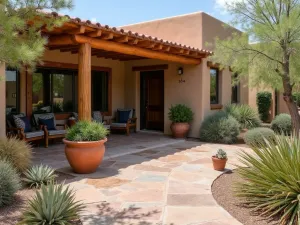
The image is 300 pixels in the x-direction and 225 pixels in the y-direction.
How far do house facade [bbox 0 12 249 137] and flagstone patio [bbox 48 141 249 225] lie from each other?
169 centimetres

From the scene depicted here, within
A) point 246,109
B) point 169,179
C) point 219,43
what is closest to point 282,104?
point 246,109

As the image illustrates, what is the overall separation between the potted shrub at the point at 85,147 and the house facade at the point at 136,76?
0.73 metres

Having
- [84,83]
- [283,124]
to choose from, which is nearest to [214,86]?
[283,124]

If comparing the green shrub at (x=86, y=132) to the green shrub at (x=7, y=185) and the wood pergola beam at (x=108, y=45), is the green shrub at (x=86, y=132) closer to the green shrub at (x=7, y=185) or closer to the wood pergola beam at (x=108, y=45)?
the green shrub at (x=7, y=185)

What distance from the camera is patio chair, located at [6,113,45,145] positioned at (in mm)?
7547

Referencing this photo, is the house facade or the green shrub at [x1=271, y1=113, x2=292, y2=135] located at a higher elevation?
the house facade

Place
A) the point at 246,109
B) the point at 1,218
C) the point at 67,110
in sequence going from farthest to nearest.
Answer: the point at 246,109 → the point at 67,110 → the point at 1,218

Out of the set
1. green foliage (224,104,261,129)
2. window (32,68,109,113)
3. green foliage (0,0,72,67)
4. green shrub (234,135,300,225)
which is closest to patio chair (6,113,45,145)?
window (32,68,109,113)

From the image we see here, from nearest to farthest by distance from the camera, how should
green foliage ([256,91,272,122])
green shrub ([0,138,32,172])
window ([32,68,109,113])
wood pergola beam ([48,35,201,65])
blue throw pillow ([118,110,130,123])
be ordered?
1. green shrub ([0,138,32,172])
2. wood pergola beam ([48,35,201,65])
3. window ([32,68,109,113])
4. blue throw pillow ([118,110,130,123])
5. green foliage ([256,91,272,122])

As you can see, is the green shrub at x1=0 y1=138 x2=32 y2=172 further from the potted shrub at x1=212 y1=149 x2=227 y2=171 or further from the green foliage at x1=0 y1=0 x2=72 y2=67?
the potted shrub at x1=212 y1=149 x2=227 y2=171

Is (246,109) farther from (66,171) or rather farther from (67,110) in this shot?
(66,171)

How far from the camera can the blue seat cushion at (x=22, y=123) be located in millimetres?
7633

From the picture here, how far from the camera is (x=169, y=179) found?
5406 millimetres

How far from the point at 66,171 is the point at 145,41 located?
12.9 ft
